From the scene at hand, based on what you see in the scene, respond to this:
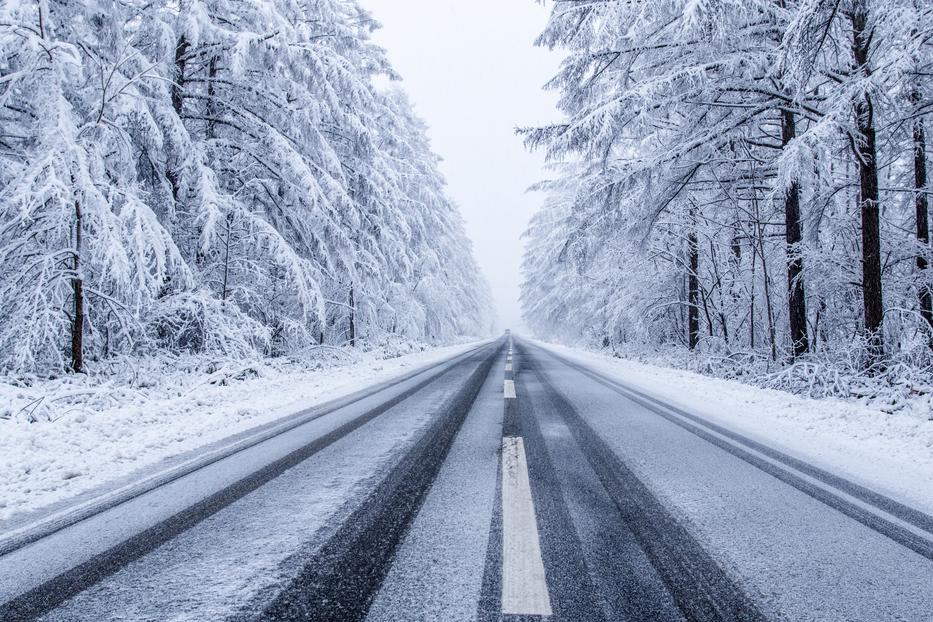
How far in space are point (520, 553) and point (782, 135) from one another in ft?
37.7

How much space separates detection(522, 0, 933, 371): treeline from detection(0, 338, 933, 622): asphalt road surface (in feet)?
17.9

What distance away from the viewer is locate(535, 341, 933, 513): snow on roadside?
3615 mm

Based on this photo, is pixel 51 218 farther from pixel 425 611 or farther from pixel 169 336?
pixel 425 611

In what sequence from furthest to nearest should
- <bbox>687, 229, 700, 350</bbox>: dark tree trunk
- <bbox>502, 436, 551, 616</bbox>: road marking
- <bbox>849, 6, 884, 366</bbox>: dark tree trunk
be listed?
<bbox>687, 229, 700, 350</bbox>: dark tree trunk < <bbox>849, 6, 884, 366</bbox>: dark tree trunk < <bbox>502, 436, 551, 616</bbox>: road marking

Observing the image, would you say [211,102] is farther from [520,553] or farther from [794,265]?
[794,265]

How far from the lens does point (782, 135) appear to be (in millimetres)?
9781

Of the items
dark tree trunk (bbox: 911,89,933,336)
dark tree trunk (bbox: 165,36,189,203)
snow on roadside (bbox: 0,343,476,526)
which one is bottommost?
snow on roadside (bbox: 0,343,476,526)

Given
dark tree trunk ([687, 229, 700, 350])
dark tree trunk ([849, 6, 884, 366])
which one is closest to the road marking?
dark tree trunk ([849, 6, 884, 366])

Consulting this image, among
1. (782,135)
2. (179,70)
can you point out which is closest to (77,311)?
(179,70)

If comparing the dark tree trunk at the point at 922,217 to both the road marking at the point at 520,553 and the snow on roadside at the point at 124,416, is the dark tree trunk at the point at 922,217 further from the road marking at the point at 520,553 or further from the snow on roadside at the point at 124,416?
the snow on roadside at the point at 124,416

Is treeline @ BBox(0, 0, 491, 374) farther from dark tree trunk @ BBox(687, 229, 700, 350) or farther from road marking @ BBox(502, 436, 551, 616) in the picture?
dark tree trunk @ BBox(687, 229, 700, 350)

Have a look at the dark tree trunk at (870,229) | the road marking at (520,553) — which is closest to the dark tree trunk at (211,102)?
the road marking at (520,553)

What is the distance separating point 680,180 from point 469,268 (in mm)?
33076

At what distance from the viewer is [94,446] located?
465cm
